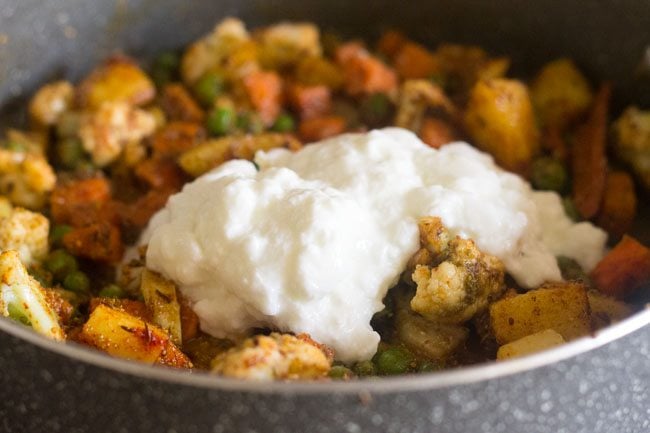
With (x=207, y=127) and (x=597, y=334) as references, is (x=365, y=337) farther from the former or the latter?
(x=207, y=127)

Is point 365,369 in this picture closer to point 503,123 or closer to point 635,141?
point 503,123

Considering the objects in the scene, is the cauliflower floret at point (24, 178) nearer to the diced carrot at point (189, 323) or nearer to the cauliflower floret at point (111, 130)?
the cauliflower floret at point (111, 130)

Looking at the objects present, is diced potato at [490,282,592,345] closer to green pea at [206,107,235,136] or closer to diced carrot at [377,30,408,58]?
green pea at [206,107,235,136]

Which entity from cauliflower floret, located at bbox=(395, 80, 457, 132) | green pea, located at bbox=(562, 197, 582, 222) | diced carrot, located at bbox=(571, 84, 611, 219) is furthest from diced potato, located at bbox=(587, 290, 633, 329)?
cauliflower floret, located at bbox=(395, 80, 457, 132)

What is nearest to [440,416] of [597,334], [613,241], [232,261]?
[597,334]

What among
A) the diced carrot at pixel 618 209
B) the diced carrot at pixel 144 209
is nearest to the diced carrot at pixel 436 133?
the diced carrot at pixel 618 209

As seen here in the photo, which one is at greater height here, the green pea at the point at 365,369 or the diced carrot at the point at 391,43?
Answer: the diced carrot at the point at 391,43
